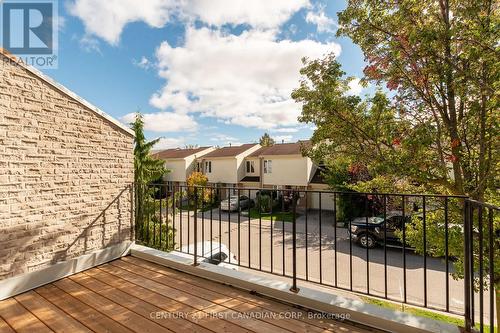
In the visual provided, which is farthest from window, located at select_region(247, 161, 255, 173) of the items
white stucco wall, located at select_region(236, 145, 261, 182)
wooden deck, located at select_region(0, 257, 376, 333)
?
wooden deck, located at select_region(0, 257, 376, 333)

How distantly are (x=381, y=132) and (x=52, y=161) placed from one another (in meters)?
4.12

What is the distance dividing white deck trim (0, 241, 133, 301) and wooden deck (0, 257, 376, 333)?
0.28ft

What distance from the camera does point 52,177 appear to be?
283cm

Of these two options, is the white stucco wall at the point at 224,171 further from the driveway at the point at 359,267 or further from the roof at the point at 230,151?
the driveway at the point at 359,267

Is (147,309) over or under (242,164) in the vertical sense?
under

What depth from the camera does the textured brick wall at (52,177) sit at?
98.8 inches

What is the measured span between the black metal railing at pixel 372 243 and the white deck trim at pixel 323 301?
118mm

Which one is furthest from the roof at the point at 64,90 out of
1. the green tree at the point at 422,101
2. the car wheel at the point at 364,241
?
the car wheel at the point at 364,241

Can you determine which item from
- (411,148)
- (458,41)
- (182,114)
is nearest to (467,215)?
(411,148)

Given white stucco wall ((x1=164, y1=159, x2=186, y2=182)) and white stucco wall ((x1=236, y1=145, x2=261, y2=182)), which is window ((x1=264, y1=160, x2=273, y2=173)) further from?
white stucco wall ((x1=164, y1=159, x2=186, y2=182))

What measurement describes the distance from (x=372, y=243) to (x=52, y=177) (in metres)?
10.3

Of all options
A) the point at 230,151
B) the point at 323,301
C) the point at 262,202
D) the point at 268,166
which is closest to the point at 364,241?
the point at 262,202

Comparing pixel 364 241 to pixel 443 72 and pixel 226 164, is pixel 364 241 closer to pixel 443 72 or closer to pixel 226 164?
pixel 443 72

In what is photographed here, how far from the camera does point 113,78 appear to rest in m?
8.30
